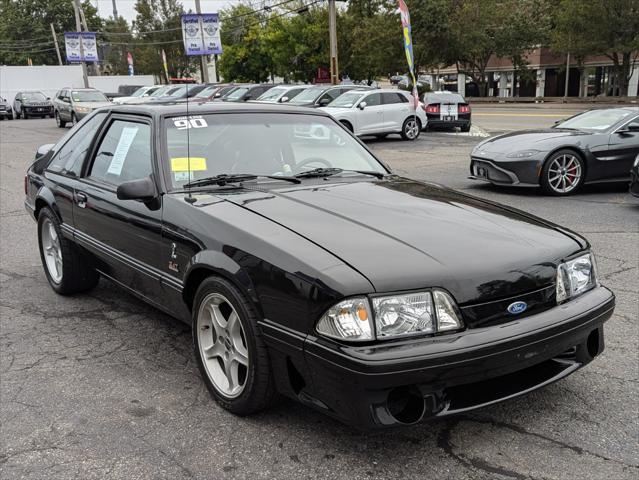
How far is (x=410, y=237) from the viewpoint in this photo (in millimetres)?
2861

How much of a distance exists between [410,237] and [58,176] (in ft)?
10.8

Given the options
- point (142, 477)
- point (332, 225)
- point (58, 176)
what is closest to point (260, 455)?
point (142, 477)

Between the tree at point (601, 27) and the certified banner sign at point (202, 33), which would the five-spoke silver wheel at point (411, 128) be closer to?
the certified banner sign at point (202, 33)

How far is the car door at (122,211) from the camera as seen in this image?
3.67m

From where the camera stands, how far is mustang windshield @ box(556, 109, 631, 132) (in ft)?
31.6

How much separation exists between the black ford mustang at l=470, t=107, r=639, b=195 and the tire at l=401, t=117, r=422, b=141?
9.80 metres

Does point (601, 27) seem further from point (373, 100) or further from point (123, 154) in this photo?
point (123, 154)

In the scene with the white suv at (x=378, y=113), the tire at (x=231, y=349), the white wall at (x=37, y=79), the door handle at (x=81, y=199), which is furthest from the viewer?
the white wall at (x=37, y=79)

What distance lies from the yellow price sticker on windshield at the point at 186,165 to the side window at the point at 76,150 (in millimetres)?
1296

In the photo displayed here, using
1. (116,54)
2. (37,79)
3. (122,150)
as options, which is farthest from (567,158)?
(116,54)

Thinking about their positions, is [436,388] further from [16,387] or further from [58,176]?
[58,176]

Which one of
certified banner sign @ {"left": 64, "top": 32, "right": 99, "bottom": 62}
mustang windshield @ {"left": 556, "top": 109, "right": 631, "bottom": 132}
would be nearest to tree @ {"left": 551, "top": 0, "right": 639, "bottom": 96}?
certified banner sign @ {"left": 64, "top": 32, "right": 99, "bottom": 62}

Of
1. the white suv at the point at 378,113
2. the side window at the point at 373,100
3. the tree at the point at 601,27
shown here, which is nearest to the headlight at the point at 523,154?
the white suv at the point at 378,113

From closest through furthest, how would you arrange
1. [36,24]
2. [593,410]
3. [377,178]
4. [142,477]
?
[142,477] → [593,410] → [377,178] → [36,24]
